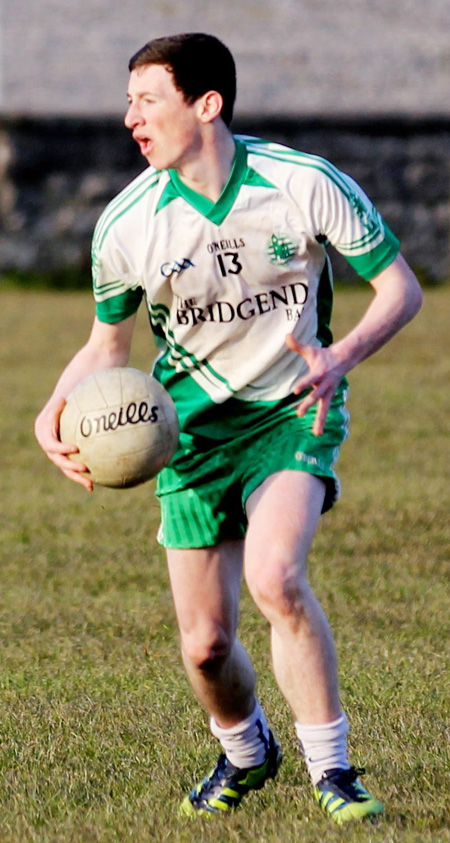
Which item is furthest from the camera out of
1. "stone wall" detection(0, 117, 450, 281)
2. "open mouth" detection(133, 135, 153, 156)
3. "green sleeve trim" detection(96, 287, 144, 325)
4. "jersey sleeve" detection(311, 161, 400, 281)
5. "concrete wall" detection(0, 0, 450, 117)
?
"concrete wall" detection(0, 0, 450, 117)

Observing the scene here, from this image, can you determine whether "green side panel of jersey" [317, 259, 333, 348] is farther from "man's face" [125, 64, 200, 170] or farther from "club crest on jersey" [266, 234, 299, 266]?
"man's face" [125, 64, 200, 170]

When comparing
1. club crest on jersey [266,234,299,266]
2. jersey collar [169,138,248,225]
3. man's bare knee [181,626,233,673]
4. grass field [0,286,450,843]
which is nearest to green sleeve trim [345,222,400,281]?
→ club crest on jersey [266,234,299,266]

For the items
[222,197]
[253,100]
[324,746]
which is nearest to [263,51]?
[253,100]

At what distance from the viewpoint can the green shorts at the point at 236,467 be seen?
4469 millimetres

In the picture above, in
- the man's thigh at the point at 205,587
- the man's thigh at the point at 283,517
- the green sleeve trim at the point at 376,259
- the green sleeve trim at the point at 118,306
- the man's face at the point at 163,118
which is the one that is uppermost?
the man's face at the point at 163,118

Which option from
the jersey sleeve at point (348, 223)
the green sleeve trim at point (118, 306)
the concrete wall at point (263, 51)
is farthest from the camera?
the concrete wall at point (263, 51)

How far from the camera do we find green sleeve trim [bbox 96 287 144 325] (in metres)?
4.66

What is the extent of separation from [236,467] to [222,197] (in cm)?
83

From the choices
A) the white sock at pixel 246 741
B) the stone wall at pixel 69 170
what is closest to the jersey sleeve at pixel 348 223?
the white sock at pixel 246 741

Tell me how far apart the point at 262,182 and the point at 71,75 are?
2379 centimetres

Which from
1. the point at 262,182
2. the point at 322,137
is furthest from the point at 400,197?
the point at 262,182

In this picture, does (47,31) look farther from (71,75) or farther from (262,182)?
(262,182)

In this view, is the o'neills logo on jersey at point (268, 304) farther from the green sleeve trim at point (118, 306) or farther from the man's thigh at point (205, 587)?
the man's thigh at point (205, 587)

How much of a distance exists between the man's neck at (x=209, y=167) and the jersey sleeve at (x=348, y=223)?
11.7 inches
